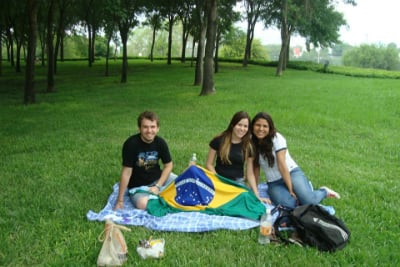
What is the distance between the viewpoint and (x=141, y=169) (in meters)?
5.14

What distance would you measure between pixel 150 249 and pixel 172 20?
33.4m

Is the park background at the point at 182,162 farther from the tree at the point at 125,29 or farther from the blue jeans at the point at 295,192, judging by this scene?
the tree at the point at 125,29

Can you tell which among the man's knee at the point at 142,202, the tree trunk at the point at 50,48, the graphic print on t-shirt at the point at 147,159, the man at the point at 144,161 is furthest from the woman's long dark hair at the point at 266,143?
the tree trunk at the point at 50,48

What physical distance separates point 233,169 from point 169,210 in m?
1.17

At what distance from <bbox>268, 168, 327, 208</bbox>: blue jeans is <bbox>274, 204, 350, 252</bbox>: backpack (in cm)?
67

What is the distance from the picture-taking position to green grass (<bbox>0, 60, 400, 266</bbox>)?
3.79 meters

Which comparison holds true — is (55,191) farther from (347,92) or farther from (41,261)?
(347,92)

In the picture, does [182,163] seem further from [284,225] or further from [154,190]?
[284,225]

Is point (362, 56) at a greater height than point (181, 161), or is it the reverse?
point (362, 56)

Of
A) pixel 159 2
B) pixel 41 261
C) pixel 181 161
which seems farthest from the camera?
pixel 159 2

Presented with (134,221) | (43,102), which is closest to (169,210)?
(134,221)

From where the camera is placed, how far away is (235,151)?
5.28m

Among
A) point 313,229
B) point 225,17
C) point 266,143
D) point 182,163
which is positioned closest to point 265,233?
point 313,229

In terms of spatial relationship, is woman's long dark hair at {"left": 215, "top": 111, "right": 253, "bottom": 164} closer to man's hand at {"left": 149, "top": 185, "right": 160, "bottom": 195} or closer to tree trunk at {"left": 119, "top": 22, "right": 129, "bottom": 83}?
man's hand at {"left": 149, "top": 185, "right": 160, "bottom": 195}
